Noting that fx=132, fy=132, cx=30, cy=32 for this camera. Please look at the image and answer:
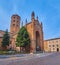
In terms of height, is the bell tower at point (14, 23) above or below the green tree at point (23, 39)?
above

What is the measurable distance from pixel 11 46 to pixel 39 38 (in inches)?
594

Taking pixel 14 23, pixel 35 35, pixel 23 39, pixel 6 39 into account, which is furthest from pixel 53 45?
pixel 6 39

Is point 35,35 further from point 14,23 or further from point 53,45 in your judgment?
point 53,45

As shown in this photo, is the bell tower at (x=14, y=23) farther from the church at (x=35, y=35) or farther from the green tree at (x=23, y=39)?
the green tree at (x=23, y=39)

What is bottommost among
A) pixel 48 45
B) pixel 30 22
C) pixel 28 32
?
pixel 48 45

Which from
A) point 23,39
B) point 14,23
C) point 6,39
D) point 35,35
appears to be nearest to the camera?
point 23,39

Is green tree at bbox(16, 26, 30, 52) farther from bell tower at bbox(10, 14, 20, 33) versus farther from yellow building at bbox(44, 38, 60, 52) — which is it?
yellow building at bbox(44, 38, 60, 52)

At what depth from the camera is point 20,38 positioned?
5812 centimetres

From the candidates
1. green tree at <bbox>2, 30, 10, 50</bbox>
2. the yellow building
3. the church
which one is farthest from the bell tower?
the yellow building

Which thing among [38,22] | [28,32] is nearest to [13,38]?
[28,32]

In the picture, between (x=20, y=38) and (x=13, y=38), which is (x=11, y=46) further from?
(x=20, y=38)

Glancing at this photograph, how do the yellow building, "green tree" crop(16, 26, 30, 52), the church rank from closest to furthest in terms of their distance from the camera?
"green tree" crop(16, 26, 30, 52) → the church → the yellow building

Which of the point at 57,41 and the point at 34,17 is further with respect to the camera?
the point at 57,41

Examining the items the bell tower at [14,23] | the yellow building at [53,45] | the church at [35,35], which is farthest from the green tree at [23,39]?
the yellow building at [53,45]
